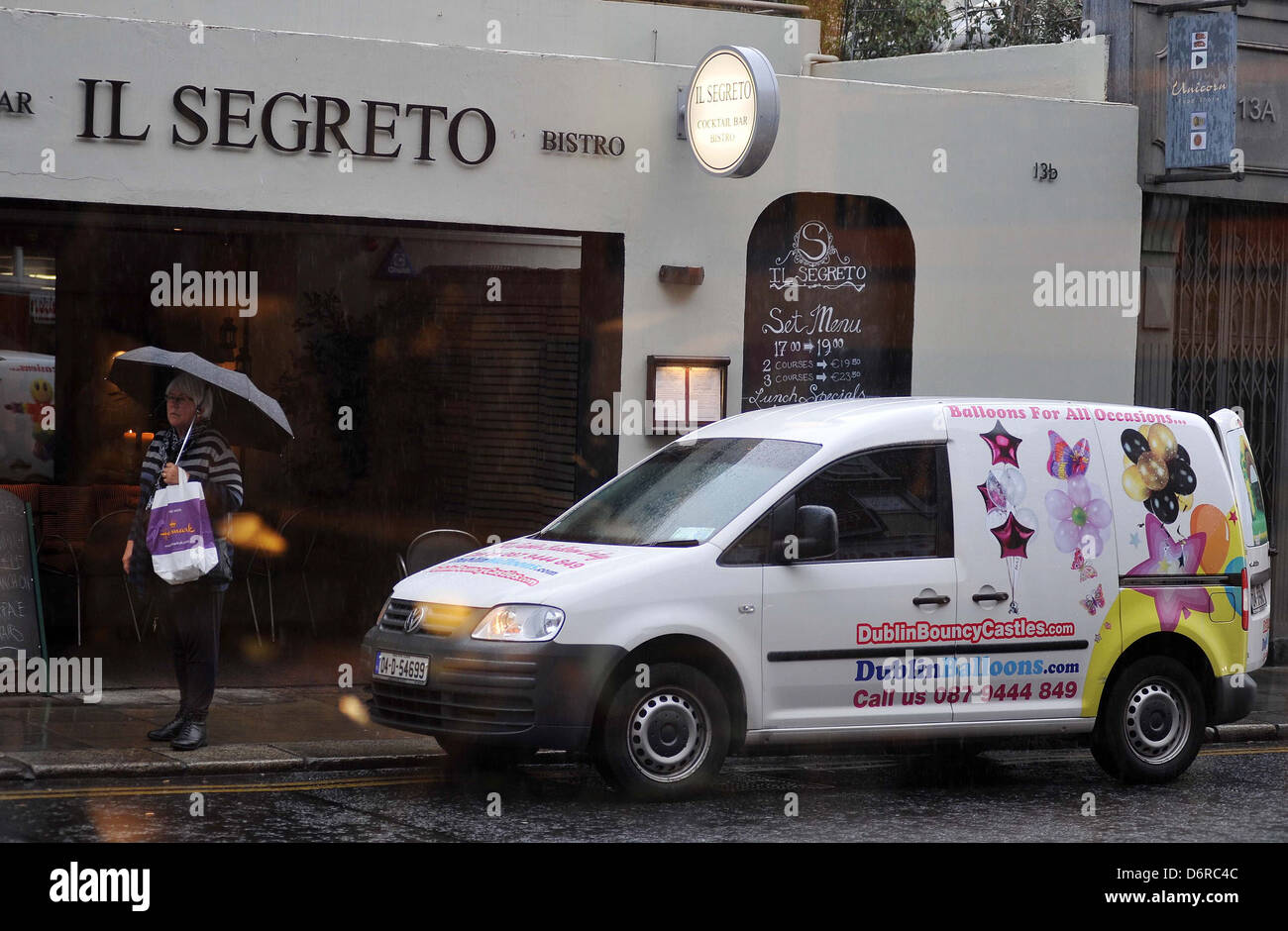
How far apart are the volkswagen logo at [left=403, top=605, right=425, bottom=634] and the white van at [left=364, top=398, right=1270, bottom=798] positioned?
21 millimetres

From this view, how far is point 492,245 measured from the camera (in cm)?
1605

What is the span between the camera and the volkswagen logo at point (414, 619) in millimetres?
8375

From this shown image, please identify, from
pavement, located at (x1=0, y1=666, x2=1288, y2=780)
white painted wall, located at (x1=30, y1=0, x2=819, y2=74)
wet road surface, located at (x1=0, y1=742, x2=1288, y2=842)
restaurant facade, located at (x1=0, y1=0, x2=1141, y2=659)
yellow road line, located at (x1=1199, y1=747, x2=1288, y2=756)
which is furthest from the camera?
white painted wall, located at (x1=30, y1=0, x2=819, y2=74)

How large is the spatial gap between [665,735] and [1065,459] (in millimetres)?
2759

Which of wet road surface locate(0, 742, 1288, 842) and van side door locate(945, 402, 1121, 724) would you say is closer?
wet road surface locate(0, 742, 1288, 842)

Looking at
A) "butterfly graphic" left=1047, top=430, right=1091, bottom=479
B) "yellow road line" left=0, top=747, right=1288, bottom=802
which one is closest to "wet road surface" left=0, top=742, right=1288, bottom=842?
"yellow road line" left=0, top=747, right=1288, bottom=802

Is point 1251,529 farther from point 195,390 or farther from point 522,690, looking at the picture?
point 195,390

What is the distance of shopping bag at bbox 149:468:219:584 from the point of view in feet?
29.8

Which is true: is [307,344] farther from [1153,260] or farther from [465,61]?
[1153,260]

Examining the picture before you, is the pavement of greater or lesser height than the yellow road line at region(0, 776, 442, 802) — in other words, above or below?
above

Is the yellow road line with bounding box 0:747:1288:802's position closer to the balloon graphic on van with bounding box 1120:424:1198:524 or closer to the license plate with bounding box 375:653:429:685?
the license plate with bounding box 375:653:429:685

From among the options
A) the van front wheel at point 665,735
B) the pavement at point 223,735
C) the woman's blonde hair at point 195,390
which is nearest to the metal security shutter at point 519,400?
the pavement at point 223,735

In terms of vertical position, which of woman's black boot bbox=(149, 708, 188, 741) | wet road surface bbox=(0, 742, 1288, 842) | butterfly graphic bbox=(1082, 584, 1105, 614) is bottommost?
wet road surface bbox=(0, 742, 1288, 842)

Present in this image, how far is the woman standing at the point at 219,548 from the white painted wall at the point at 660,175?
249cm
